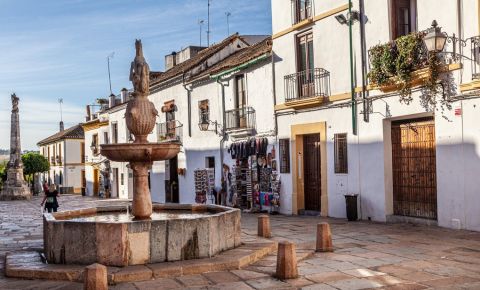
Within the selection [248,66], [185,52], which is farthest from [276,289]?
[185,52]

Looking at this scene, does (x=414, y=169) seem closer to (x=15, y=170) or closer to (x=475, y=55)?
(x=475, y=55)

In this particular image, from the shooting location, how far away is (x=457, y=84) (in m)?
11.3

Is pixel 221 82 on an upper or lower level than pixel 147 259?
upper

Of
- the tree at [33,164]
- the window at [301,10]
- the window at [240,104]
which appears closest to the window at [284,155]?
the window at [240,104]

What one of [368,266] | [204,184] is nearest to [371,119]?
[368,266]

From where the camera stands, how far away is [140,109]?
29.2 feet

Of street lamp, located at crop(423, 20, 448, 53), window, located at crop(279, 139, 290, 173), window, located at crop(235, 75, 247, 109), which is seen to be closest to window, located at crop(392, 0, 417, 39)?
street lamp, located at crop(423, 20, 448, 53)

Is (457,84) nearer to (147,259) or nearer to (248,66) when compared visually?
(147,259)

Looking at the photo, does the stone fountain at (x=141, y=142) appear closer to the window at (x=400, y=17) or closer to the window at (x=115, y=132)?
the window at (x=400, y=17)

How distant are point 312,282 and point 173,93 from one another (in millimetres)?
19209

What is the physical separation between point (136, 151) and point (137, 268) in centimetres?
191

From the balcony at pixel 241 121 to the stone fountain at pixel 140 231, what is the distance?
9941mm

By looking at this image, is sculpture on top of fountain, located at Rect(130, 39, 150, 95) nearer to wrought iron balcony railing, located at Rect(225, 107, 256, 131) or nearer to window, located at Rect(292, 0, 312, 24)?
window, located at Rect(292, 0, 312, 24)

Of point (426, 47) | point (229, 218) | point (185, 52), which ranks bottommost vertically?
point (229, 218)
